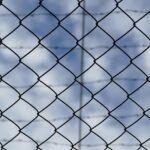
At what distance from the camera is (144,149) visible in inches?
125

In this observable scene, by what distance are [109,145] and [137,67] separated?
49cm

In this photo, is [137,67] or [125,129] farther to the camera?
[125,129]

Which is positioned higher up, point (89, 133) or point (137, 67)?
point (137, 67)

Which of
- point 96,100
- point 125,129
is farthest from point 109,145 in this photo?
point 96,100

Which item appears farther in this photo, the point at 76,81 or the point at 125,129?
the point at 125,129

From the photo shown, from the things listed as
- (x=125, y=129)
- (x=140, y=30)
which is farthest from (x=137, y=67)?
(x=125, y=129)

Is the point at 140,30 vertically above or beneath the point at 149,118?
above

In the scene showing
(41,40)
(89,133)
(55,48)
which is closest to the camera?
(41,40)

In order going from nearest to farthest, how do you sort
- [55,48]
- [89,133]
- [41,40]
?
[41,40] < [89,133] < [55,48]

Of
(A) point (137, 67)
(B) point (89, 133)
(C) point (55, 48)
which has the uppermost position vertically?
(C) point (55, 48)

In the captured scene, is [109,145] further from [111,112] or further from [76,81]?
[76,81]

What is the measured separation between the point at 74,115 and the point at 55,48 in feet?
2.30

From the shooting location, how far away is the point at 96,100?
9.67ft

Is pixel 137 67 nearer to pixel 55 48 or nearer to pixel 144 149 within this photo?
pixel 144 149
